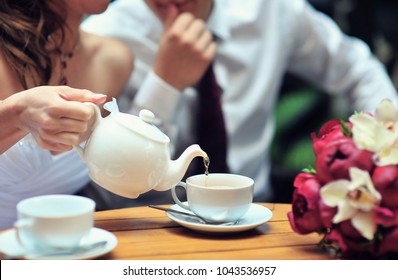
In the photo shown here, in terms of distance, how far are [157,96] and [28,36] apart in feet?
1.32

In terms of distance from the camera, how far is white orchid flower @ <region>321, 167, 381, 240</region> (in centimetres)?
78

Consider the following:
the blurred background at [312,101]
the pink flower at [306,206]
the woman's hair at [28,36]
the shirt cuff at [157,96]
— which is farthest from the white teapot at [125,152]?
the blurred background at [312,101]

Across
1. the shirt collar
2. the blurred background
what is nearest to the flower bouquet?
the shirt collar

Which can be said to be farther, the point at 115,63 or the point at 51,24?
the point at 115,63

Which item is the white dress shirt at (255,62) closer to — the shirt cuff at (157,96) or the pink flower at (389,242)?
the shirt cuff at (157,96)

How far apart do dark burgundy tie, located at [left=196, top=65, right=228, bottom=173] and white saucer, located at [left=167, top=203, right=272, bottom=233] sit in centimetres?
60

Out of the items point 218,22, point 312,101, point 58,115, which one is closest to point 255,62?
point 218,22

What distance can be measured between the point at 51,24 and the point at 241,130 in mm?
726

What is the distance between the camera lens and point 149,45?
5.85 feet

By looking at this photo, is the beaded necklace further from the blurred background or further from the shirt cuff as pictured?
the blurred background

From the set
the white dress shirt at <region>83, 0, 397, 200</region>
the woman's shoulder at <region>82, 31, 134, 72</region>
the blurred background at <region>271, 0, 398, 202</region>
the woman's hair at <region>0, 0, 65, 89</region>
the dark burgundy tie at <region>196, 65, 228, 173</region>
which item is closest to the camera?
the woman's hair at <region>0, 0, 65, 89</region>

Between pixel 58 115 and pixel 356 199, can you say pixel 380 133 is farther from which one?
pixel 58 115
